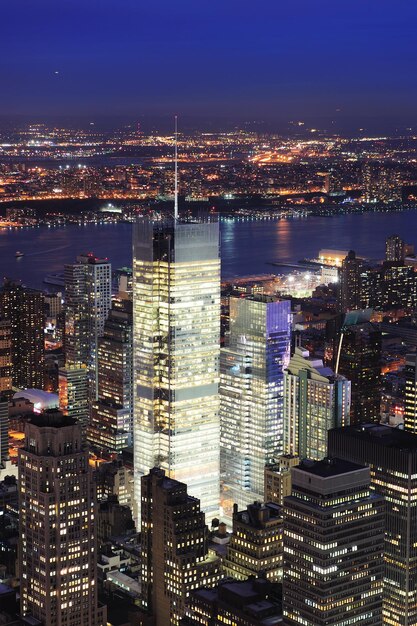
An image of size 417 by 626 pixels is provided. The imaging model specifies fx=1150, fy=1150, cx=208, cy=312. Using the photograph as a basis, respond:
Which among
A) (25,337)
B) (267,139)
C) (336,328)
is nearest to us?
(336,328)

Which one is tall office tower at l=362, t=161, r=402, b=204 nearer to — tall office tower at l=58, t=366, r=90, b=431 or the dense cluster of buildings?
the dense cluster of buildings

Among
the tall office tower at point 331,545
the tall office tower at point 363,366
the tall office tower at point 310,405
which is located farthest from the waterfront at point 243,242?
the tall office tower at point 331,545

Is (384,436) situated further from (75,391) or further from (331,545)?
(75,391)

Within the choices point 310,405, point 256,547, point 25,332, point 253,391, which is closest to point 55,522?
point 256,547

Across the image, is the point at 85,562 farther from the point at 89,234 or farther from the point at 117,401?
the point at 89,234

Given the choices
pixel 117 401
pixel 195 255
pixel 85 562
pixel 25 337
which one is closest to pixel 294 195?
pixel 25 337

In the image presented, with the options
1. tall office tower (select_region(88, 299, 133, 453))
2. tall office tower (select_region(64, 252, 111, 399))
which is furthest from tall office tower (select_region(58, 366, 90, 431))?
tall office tower (select_region(88, 299, 133, 453))
